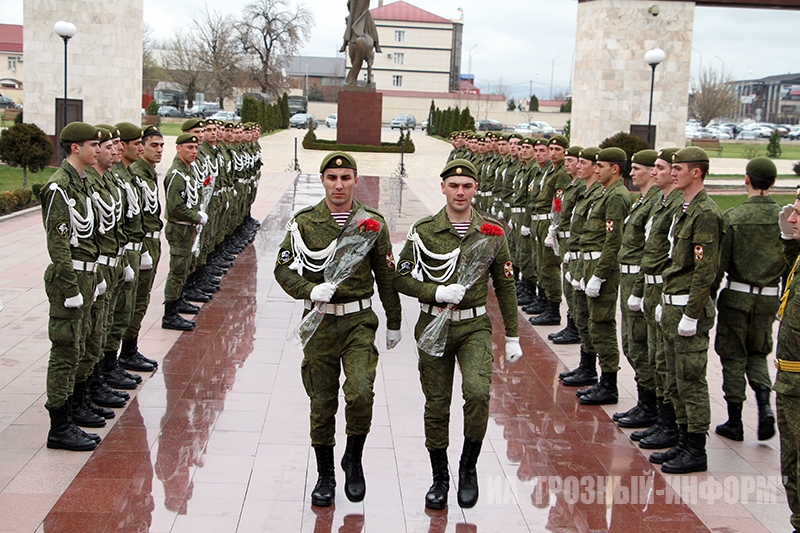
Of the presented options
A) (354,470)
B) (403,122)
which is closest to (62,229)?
(354,470)

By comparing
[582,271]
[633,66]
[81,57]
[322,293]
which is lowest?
[582,271]

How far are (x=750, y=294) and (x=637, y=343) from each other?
94 centimetres

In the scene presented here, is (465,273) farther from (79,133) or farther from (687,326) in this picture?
(79,133)

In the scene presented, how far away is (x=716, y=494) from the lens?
5.69m

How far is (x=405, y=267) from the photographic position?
5.45 m

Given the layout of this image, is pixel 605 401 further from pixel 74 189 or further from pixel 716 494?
pixel 74 189

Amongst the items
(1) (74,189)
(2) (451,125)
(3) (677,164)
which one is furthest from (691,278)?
(2) (451,125)

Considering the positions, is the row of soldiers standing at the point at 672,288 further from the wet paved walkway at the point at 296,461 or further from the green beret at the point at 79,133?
the green beret at the point at 79,133

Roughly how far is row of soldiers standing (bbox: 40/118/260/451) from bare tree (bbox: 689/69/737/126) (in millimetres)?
63922

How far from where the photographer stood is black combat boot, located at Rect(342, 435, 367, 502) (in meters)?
5.35

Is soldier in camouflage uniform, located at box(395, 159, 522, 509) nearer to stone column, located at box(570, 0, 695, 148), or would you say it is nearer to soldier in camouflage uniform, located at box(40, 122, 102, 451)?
soldier in camouflage uniform, located at box(40, 122, 102, 451)

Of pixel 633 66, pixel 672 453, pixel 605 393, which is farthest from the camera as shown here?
pixel 633 66

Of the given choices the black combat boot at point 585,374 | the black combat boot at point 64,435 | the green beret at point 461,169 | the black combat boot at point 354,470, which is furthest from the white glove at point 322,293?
the black combat boot at point 585,374

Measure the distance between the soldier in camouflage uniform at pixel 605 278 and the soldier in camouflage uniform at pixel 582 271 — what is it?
0.15m
